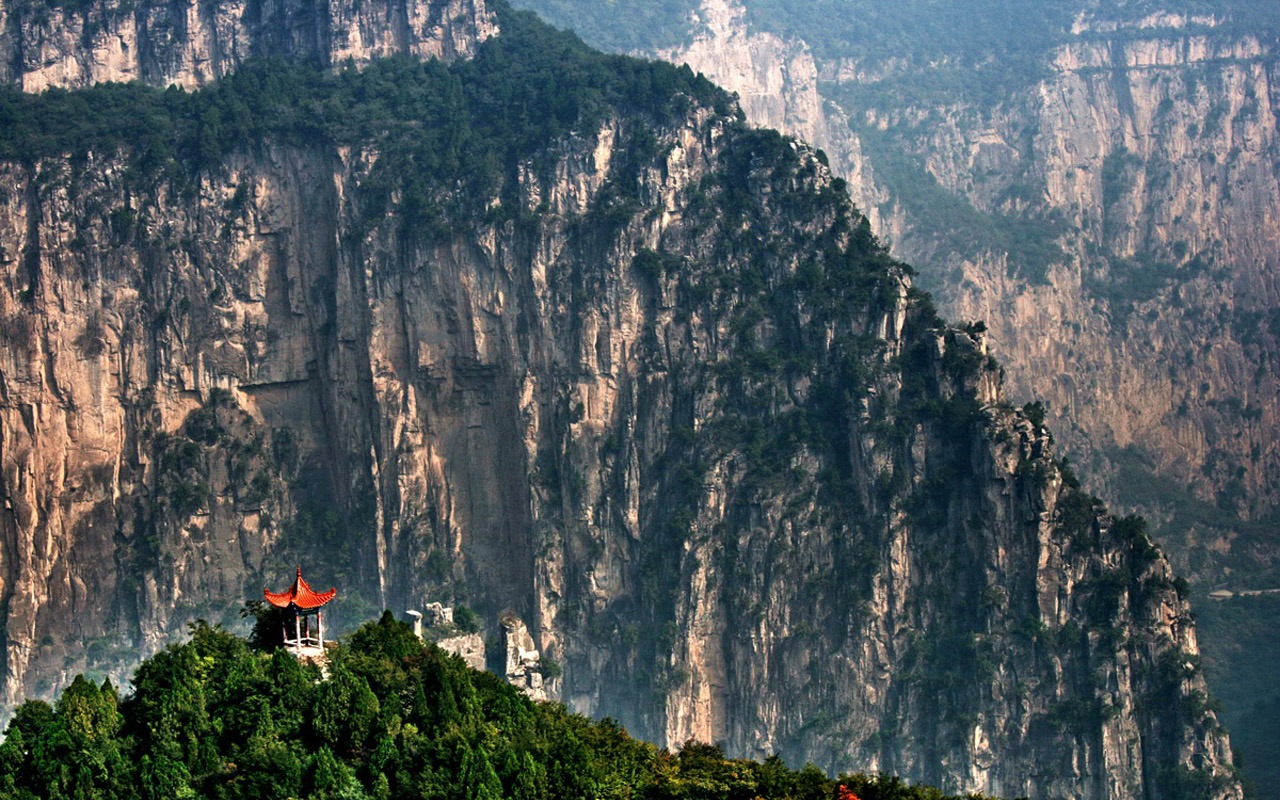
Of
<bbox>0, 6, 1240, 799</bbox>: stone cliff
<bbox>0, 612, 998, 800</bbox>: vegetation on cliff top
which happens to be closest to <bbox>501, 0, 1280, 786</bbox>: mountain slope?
<bbox>0, 6, 1240, 799</bbox>: stone cliff

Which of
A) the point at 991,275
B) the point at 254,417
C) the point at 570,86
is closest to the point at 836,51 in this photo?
the point at 991,275

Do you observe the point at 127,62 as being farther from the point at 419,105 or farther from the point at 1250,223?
the point at 1250,223

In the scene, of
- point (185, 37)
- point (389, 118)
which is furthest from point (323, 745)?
point (185, 37)

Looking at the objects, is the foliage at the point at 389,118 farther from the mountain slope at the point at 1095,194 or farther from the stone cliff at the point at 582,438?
the mountain slope at the point at 1095,194

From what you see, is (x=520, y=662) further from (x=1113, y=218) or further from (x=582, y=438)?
(x=1113, y=218)

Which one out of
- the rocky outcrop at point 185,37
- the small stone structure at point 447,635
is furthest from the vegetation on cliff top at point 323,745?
the rocky outcrop at point 185,37

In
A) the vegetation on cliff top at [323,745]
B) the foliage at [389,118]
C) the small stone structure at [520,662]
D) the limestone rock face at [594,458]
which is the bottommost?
the vegetation on cliff top at [323,745]
